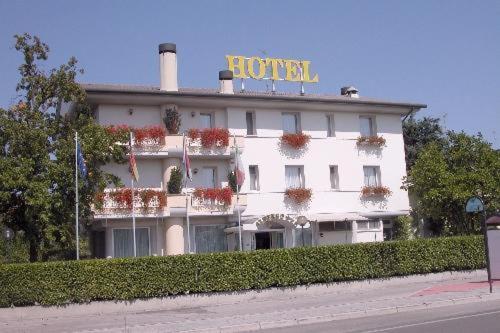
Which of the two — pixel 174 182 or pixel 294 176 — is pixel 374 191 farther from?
pixel 174 182

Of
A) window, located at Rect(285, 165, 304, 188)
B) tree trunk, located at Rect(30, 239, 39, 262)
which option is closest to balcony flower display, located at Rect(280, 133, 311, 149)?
window, located at Rect(285, 165, 304, 188)

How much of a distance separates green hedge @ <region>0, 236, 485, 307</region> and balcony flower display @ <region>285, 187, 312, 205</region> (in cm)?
852

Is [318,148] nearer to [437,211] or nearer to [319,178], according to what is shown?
[319,178]

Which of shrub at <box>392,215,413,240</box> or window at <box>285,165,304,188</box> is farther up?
window at <box>285,165,304,188</box>

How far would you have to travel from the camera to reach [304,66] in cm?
3969

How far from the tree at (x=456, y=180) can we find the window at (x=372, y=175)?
206 centimetres

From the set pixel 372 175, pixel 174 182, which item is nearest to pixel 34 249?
pixel 174 182

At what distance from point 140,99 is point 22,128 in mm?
8474

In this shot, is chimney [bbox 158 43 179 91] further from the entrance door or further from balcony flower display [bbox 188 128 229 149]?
the entrance door

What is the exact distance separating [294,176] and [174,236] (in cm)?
823

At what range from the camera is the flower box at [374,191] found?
36.9 metres

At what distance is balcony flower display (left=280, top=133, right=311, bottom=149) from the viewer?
35.3 m

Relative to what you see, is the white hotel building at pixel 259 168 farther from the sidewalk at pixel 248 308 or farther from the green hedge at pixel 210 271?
the sidewalk at pixel 248 308

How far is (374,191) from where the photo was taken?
37094 mm
